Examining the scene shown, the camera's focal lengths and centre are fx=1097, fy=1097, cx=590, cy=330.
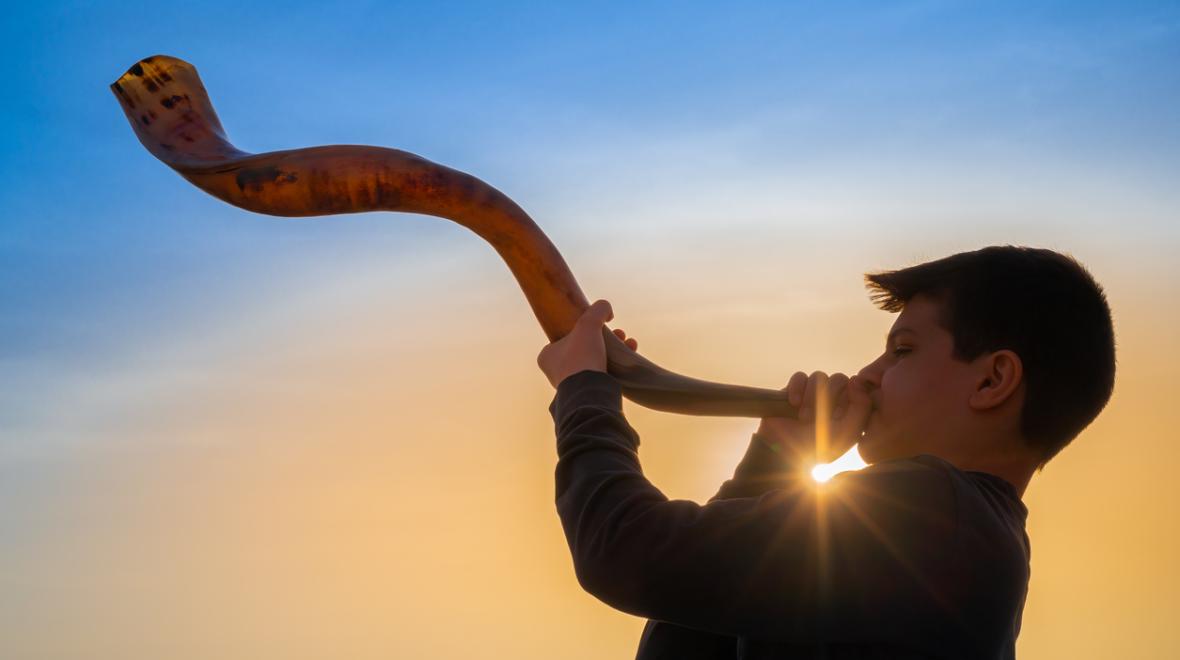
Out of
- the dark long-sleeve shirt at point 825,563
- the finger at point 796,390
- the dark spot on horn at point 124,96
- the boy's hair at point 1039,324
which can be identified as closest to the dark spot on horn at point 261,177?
the dark spot on horn at point 124,96

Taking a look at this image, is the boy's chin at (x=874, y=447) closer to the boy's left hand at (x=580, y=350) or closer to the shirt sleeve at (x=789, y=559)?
the shirt sleeve at (x=789, y=559)

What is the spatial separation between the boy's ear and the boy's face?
0.02 meters

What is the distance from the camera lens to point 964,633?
2051mm

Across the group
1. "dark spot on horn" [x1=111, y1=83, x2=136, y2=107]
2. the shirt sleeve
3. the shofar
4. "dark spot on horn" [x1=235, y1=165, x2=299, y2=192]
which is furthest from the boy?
"dark spot on horn" [x1=111, y1=83, x2=136, y2=107]

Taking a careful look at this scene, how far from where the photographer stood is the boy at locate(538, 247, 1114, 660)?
2059mm

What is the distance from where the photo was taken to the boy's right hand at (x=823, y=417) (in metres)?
2.58

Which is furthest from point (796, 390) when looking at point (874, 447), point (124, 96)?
point (124, 96)

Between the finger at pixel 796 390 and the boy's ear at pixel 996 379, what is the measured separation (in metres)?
0.38

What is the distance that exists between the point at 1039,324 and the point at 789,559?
3.12 ft

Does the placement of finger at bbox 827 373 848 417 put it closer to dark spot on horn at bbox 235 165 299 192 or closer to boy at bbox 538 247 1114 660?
boy at bbox 538 247 1114 660

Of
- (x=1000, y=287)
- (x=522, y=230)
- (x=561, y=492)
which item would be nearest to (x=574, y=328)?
(x=522, y=230)

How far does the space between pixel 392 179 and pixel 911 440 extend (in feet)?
4.33

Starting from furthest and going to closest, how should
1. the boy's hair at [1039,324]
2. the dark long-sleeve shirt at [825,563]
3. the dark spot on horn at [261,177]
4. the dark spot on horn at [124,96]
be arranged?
1. the dark spot on horn at [124,96]
2. the boy's hair at [1039,324]
3. the dark spot on horn at [261,177]
4. the dark long-sleeve shirt at [825,563]

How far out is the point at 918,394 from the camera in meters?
2.54
